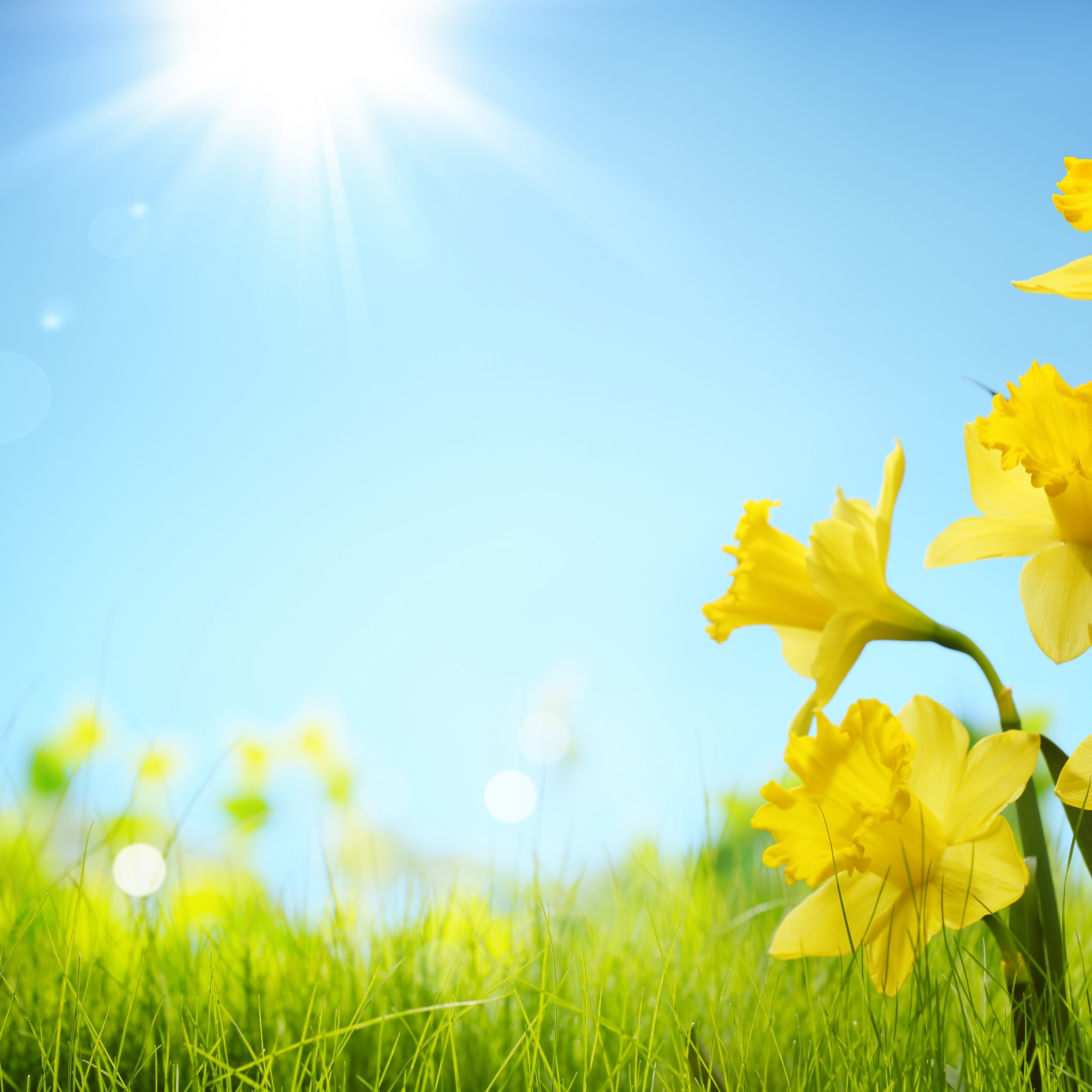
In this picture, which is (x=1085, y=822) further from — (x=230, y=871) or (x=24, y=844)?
(x=24, y=844)

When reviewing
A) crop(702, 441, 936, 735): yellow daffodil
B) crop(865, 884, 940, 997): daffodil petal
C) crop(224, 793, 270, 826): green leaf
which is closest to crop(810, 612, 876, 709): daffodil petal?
crop(702, 441, 936, 735): yellow daffodil

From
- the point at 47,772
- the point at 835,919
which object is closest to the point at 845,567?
the point at 835,919

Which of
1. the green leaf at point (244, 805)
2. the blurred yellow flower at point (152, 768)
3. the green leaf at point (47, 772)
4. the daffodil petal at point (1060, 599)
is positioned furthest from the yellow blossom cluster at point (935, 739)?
the green leaf at point (47, 772)

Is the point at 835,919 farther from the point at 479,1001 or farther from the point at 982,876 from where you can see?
the point at 479,1001

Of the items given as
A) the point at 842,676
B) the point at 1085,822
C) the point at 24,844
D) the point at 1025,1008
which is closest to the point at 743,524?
the point at 842,676

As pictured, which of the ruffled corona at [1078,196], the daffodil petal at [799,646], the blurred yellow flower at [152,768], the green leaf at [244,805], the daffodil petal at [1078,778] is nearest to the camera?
the daffodil petal at [1078,778]

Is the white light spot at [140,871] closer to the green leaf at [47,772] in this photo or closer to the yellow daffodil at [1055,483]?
the yellow daffodil at [1055,483]

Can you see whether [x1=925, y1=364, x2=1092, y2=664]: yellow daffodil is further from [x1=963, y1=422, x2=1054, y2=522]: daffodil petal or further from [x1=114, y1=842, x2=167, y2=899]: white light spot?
[x1=114, y1=842, x2=167, y2=899]: white light spot
